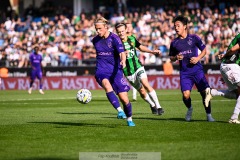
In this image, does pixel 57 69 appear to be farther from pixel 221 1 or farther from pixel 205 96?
pixel 205 96

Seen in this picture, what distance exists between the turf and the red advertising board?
17.9m

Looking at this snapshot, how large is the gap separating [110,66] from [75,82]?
25.9 m

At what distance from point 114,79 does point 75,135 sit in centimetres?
210

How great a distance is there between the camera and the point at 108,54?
626 inches

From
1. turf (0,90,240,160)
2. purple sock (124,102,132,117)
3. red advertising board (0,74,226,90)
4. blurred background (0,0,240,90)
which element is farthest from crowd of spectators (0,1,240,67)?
purple sock (124,102,132,117)

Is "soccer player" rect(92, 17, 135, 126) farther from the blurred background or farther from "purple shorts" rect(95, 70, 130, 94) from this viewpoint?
the blurred background

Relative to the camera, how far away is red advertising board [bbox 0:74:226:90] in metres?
39.1

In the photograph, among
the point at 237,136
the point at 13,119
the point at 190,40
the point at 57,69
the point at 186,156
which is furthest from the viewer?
the point at 57,69

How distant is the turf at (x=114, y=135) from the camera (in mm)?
11508

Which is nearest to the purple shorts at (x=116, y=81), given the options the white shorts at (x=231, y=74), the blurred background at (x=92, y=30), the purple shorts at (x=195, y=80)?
the purple shorts at (x=195, y=80)

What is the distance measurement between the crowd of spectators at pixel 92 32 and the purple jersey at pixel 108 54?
70.2ft

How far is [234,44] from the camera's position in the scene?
15484 mm

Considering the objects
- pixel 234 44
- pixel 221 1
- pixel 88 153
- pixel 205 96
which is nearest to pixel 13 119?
pixel 205 96

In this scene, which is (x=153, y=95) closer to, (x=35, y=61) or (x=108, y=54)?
(x=108, y=54)
